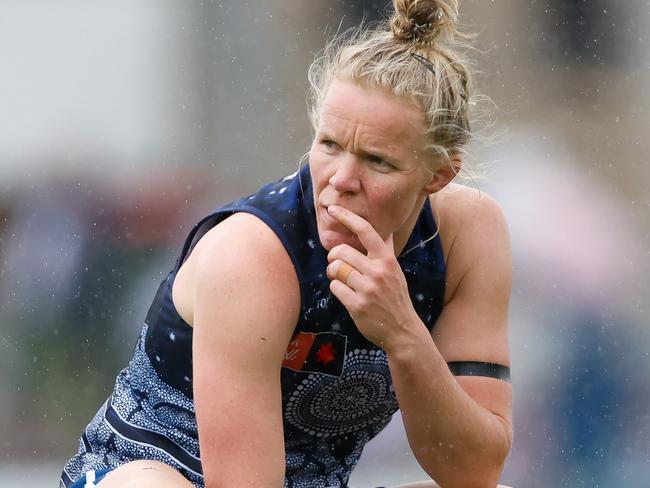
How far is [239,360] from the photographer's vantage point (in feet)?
6.68

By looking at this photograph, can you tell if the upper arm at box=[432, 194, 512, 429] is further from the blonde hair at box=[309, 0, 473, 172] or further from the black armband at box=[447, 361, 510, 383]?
the blonde hair at box=[309, 0, 473, 172]

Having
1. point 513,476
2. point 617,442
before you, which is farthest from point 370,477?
point 617,442

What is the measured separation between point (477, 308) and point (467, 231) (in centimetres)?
16

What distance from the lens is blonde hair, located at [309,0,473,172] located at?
2.07 meters

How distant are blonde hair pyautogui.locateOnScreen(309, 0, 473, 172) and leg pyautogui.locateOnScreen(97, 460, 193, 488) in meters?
0.73

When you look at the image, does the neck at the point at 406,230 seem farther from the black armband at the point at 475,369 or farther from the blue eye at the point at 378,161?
the black armband at the point at 475,369

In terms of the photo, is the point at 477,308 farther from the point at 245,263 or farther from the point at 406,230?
the point at 245,263

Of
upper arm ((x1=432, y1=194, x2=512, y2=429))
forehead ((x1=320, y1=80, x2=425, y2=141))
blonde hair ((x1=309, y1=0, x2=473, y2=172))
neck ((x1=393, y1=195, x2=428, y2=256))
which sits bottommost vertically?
upper arm ((x1=432, y1=194, x2=512, y2=429))

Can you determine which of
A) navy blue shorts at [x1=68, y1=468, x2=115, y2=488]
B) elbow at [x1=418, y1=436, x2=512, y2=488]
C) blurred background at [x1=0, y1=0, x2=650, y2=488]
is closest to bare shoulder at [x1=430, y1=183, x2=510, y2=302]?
elbow at [x1=418, y1=436, x2=512, y2=488]

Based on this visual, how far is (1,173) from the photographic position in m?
5.43

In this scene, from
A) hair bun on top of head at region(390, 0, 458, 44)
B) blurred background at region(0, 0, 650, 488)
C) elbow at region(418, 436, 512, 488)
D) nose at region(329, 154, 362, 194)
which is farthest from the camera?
blurred background at region(0, 0, 650, 488)

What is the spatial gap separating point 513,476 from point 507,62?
2.55 m

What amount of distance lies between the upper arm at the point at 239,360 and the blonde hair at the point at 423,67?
0.36 meters

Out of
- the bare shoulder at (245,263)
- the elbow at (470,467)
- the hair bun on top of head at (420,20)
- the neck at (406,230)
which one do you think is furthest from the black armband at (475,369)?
the hair bun on top of head at (420,20)
